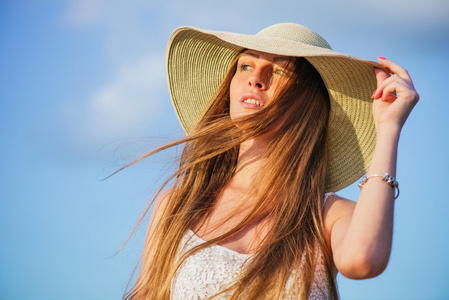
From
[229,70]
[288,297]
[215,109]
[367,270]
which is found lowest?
[288,297]

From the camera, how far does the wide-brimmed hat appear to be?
257 cm

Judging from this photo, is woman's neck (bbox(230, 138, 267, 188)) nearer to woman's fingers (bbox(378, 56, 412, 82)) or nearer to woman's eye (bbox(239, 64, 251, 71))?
woman's eye (bbox(239, 64, 251, 71))

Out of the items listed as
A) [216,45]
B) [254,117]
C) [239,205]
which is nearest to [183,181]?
[239,205]

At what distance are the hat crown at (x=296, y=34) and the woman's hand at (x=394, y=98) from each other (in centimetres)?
47

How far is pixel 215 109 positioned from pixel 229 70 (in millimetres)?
235

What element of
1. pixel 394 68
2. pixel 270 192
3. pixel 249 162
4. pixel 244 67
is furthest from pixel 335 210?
pixel 244 67

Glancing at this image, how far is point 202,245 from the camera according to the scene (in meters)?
2.46

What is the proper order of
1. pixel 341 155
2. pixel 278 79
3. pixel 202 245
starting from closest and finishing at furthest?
1. pixel 202 245
2. pixel 278 79
3. pixel 341 155

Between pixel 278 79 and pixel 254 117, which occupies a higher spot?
pixel 278 79

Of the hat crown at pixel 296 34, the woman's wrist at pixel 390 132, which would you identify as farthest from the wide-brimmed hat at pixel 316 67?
the woman's wrist at pixel 390 132

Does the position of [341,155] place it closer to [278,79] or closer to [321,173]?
[321,173]

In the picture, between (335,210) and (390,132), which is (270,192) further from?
(390,132)

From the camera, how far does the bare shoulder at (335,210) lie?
7.99ft

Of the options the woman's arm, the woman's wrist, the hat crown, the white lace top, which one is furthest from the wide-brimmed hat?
the white lace top
